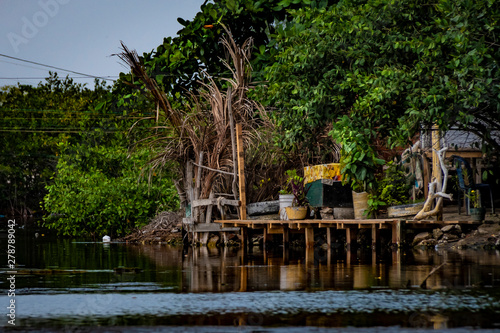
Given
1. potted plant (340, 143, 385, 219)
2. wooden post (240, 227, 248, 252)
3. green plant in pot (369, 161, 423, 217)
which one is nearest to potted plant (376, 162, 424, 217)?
green plant in pot (369, 161, 423, 217)

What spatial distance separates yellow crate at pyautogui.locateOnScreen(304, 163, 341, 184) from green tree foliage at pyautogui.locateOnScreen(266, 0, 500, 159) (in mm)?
1270

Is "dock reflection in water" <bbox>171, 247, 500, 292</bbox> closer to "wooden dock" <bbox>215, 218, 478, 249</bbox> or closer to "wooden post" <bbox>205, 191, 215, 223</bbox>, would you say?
"wooden dock" <bbox>215, 218, 478, 249</bbox>

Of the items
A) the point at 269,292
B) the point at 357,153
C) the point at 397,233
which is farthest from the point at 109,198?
the point at 269,292

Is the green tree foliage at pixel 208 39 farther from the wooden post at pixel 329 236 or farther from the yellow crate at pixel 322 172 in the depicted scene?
the wooden post at pixel 329 236

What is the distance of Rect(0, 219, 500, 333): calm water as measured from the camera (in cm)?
778

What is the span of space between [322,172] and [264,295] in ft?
37.4

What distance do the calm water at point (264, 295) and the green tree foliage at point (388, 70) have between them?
119 inches

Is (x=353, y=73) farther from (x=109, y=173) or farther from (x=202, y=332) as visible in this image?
(x=109, y=173)

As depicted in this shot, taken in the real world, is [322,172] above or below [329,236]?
above

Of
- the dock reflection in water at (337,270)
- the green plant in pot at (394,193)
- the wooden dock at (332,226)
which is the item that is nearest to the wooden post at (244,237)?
the wooden dock at (332,226)

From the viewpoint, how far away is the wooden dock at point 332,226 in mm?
18531

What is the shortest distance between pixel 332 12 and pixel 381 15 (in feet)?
4.75

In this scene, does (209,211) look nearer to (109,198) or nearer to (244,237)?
(244,237)

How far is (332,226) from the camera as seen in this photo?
1988 cm
